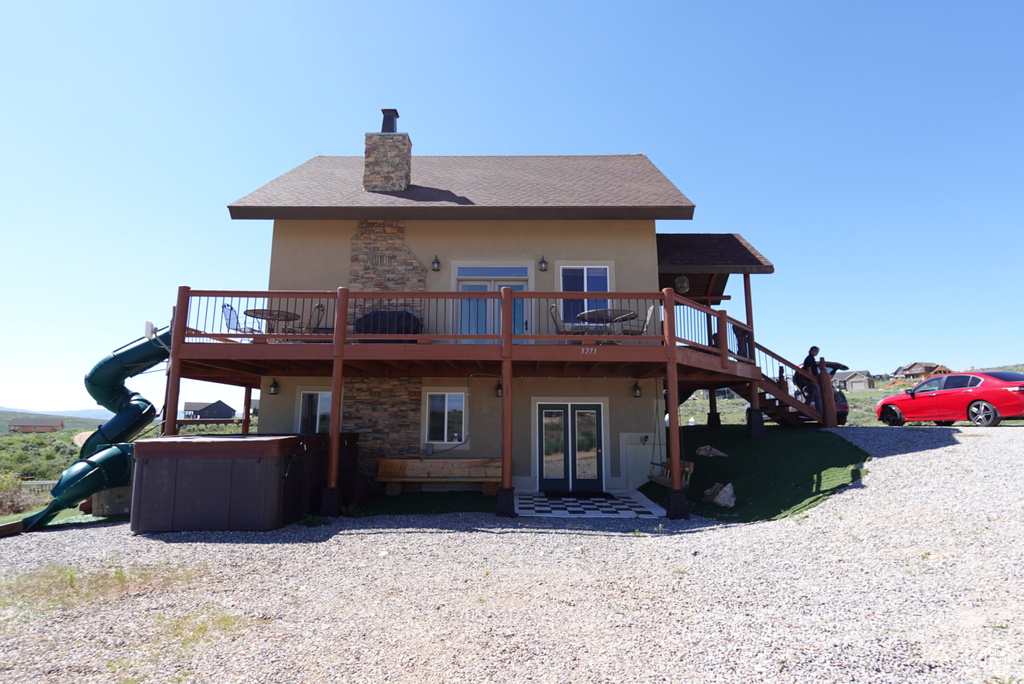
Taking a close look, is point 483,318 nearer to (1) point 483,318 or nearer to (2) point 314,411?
(1) point 483,318

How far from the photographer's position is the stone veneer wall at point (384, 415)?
1152cm

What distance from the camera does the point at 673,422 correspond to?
355 inches

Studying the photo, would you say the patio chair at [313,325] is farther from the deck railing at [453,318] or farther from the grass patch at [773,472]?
the grass patch at [773,472]

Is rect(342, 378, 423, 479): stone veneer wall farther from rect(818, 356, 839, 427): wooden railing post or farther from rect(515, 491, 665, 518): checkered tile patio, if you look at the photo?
rect(818, 356, 839, 427): wooden railing post

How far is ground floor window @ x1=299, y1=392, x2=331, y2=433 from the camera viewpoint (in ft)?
39.2

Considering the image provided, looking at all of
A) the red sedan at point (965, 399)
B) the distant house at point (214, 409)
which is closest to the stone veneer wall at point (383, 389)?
the red sedan at point (965, 399)

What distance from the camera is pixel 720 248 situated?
13484 mm

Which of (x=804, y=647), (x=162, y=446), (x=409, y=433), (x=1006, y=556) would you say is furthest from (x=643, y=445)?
(x=162, y=446)

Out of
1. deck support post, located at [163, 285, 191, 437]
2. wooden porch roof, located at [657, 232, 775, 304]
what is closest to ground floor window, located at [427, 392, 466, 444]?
deck support post, located at [163, 285, 191, 437]

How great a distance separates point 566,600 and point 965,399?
12.1 meters

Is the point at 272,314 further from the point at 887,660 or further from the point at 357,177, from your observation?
the point at 887,660

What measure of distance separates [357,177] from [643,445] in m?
9.79

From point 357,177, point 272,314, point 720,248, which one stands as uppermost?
point 357,177

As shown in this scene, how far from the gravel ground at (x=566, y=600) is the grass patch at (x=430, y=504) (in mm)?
1188
